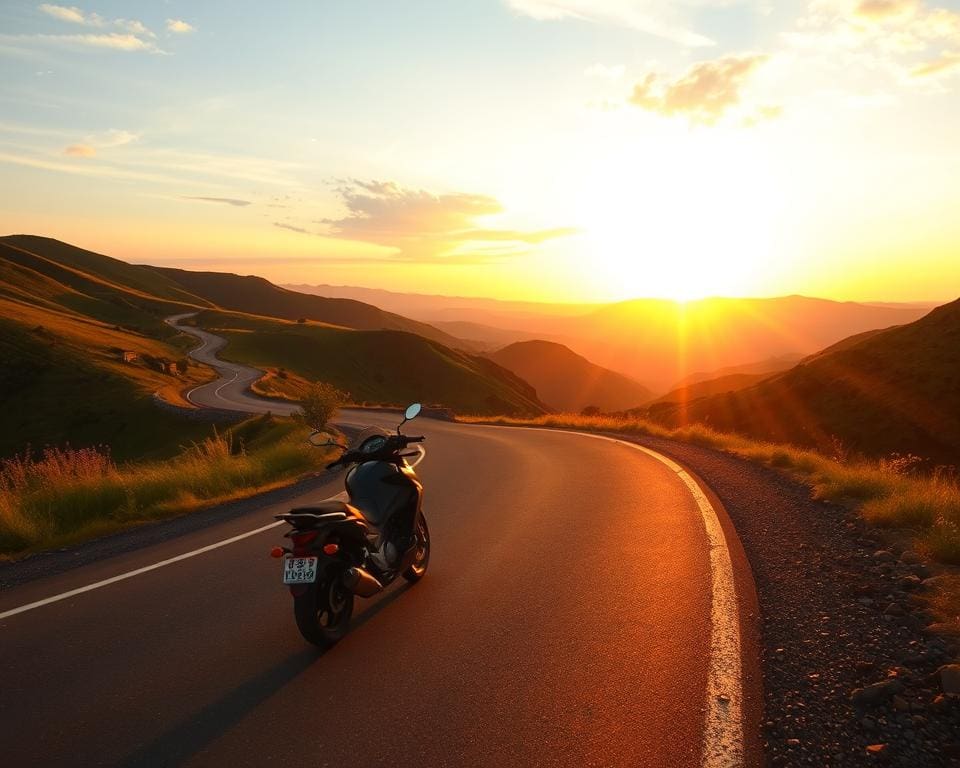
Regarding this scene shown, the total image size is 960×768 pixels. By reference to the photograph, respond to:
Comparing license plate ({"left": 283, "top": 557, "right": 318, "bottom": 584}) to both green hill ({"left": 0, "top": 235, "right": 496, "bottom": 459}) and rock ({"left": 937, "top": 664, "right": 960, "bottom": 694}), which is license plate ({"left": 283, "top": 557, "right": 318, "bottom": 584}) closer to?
rock ({"left": 937, "top": 664, "right": 960, "bottom": 694})

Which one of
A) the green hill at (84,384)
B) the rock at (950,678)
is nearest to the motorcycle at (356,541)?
the rock at (950,678)

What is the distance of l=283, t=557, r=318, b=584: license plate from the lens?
4.74 m

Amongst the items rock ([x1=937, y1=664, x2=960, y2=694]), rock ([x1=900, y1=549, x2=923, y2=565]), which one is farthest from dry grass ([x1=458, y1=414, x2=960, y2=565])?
rock ([x1=937, y1=664, x2=960, y2=694])

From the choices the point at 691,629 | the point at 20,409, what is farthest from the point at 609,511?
the point at 20,409

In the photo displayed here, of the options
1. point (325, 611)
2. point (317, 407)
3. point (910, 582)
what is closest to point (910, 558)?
point (910, 582)

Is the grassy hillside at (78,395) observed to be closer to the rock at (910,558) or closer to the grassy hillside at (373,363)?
the grassy hillside at (373,363)

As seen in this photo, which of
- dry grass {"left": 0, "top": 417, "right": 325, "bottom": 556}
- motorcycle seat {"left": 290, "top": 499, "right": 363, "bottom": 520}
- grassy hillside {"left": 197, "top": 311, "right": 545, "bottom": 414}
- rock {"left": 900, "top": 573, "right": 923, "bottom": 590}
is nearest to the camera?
motorcycle seat {"left": 290, "top": 499, "right": 363, "bottom": 520}

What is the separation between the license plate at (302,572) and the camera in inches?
187

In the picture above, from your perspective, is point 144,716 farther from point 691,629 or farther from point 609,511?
point 609,511

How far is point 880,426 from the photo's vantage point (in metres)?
48.8

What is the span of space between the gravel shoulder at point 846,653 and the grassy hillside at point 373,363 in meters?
77.4

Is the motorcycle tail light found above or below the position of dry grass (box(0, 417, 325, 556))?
above

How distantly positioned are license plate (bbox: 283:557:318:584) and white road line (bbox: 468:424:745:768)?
2.71 meters

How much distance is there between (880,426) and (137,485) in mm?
51537
